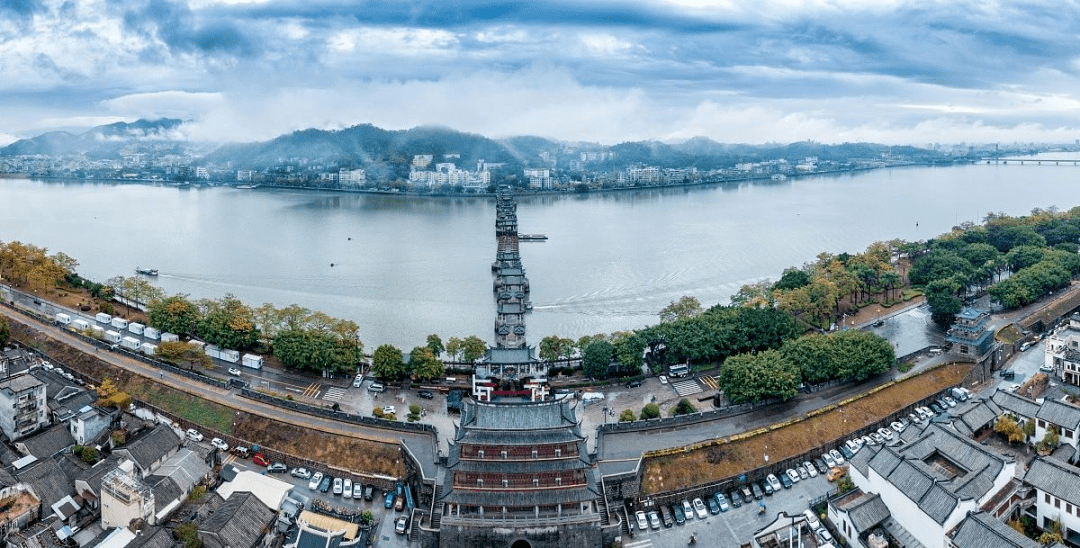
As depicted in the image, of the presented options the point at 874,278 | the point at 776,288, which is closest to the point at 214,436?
the point at 776,288

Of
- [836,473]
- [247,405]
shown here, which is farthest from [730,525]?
[247,405]

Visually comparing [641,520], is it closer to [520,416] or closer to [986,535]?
[520,416]

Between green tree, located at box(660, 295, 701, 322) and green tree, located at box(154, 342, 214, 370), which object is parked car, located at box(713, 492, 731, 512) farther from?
green tree, located at box(154, 342, 214, 370)

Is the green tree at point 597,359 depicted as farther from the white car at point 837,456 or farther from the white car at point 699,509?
the white car at point 837,456

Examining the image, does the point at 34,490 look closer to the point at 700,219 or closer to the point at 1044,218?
the point at 1044,218

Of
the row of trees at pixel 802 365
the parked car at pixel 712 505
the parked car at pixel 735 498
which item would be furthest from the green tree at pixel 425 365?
the parked car at pixel 735 498

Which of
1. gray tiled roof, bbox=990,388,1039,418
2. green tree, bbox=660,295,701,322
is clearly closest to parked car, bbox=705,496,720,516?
gray tiled roof, bbox=990,388,1039,418

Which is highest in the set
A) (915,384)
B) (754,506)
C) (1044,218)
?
(1044,218)
